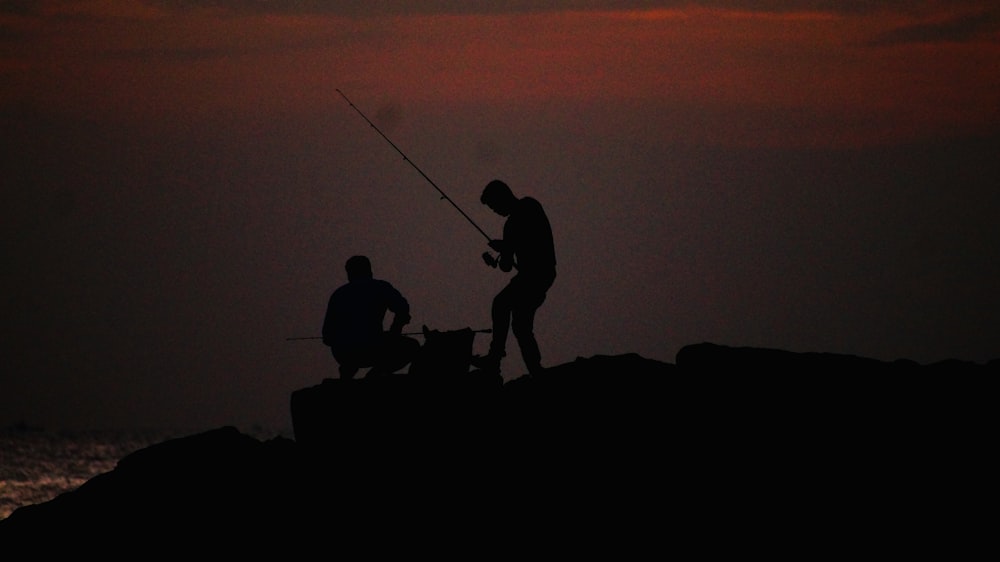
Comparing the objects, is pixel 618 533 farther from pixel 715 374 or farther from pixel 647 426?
pixel 715 374

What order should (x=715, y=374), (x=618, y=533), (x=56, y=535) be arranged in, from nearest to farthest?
(x=618, y=533), (x=715, y=374), (x=56, y=535)

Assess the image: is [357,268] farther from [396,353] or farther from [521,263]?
[521,263]

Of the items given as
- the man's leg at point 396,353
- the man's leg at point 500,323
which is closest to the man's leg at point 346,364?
the man's leg at point 396,353

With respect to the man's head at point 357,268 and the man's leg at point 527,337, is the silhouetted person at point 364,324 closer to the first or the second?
the man's head at point 357,268

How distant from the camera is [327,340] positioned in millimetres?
17578

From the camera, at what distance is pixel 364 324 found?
17281 millimetres

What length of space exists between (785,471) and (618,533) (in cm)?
194

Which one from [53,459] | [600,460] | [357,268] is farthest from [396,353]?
[53,459]

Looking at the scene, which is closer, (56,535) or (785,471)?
(785,471)

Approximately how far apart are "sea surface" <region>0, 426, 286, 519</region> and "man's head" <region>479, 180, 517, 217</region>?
63129 mm

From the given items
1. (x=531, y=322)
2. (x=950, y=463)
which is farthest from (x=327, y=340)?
(x=950, y=463)

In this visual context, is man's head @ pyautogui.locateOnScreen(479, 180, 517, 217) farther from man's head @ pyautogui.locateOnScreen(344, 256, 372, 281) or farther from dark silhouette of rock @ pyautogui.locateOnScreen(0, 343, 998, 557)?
dark silhouette of rock @ pyautogui.locateOnScreen(0, 343, 998, 557)

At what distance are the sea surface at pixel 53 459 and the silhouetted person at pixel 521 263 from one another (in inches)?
2469

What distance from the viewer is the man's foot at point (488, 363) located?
17.4m
